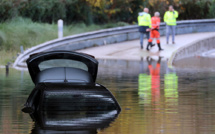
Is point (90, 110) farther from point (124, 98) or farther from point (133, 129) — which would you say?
point (124, 98)

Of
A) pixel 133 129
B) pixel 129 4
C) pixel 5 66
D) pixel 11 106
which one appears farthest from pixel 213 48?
pixel 133 129

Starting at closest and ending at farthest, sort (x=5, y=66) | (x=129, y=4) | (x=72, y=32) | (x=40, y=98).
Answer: (x=40, y=98), (x=5, y=66), (x=72, y=32), (x=129, y=4)

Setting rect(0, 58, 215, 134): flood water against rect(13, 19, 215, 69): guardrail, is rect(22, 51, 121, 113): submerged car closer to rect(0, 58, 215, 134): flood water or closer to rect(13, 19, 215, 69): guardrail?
rect(0, 58, 215, 134): flood water

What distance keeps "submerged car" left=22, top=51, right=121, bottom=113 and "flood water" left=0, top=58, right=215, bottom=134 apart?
0.30 m

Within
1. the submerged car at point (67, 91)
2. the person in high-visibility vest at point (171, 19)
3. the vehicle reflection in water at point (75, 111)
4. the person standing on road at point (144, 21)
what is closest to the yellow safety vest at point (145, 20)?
the person standing on road at point (144, 21)

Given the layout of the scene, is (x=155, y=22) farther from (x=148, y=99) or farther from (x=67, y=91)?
(x=67, y=91)

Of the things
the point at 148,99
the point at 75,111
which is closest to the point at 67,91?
the point at 75,111

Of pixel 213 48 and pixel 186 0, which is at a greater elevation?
pixel 186 0

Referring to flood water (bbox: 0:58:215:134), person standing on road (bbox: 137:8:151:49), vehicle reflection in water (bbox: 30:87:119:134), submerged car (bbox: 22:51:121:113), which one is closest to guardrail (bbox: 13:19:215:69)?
person standing on road (bbox: 137:8:151:49)

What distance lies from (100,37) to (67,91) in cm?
2269

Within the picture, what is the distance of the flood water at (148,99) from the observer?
370 inches

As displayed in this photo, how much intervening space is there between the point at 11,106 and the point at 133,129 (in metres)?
3.75

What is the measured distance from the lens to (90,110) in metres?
10.8

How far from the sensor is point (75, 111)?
1084cm
